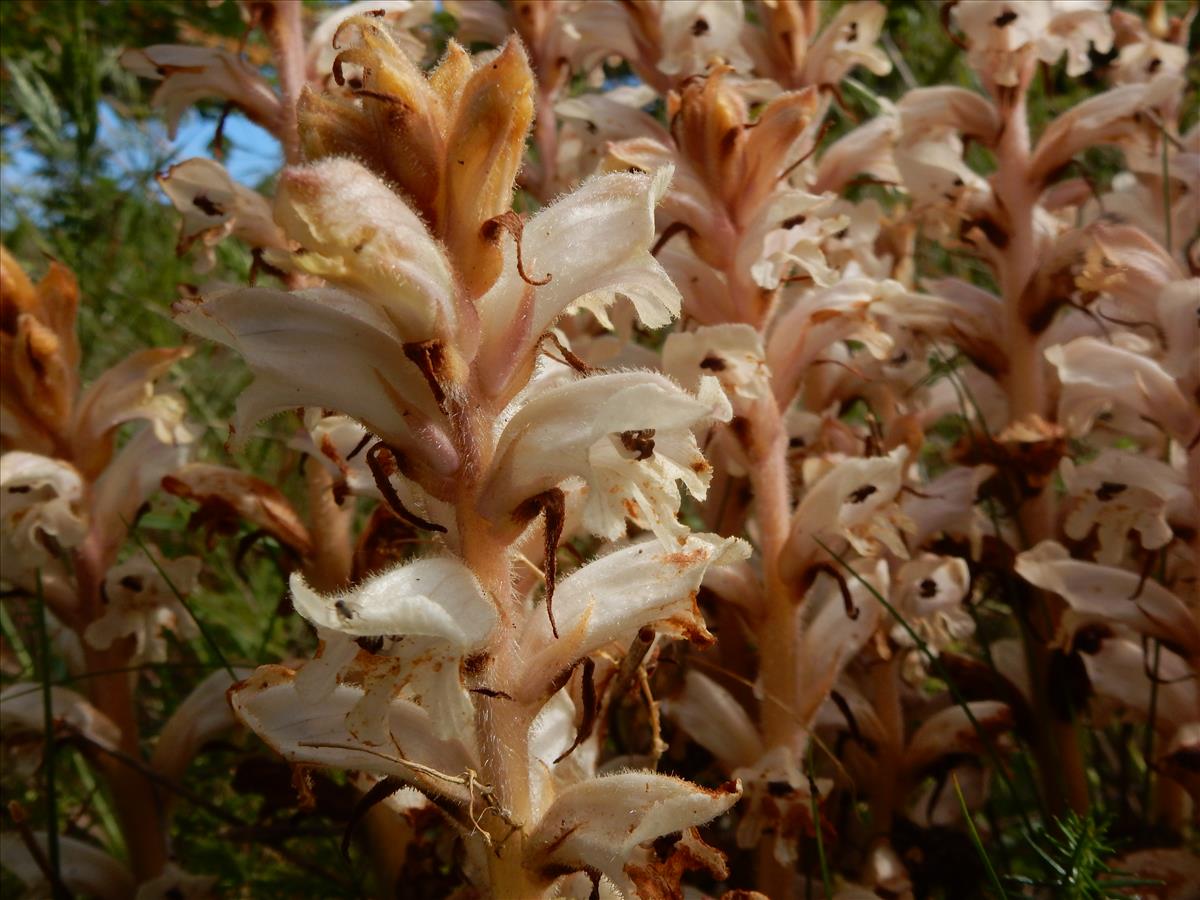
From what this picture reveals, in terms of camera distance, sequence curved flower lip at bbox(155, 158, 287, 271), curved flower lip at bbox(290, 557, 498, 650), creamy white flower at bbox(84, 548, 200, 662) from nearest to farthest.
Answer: curved flower lip at bbox(290, 557, 498, 650) < creamy white flower at bbox(84, 548, 200, 662) < curved flower lip at bbox(155, 158, 287, 271)

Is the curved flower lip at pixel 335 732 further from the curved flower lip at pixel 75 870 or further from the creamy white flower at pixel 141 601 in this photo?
the curved flower lip at pixel 75 870

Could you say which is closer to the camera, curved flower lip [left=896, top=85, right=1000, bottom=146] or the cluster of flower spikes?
the cluster of flower spikes

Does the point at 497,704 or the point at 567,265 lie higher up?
the point at 567,265

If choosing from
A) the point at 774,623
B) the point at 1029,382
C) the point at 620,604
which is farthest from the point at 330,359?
the point at 1029,382

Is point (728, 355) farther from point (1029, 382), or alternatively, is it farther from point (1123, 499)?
point (1029, 382)

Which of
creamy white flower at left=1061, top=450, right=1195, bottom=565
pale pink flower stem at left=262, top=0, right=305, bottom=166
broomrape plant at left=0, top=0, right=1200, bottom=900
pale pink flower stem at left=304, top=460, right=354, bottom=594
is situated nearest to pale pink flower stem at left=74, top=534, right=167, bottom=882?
broomrape plant at left=0, top=0, right=1200, bottom=900

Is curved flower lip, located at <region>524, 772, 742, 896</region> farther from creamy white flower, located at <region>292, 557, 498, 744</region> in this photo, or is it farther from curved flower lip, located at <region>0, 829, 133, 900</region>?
curved flower lip, located at <region>0, 829, 133, 900</region>

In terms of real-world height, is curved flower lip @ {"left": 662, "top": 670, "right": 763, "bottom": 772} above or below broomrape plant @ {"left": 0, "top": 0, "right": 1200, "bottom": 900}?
below
